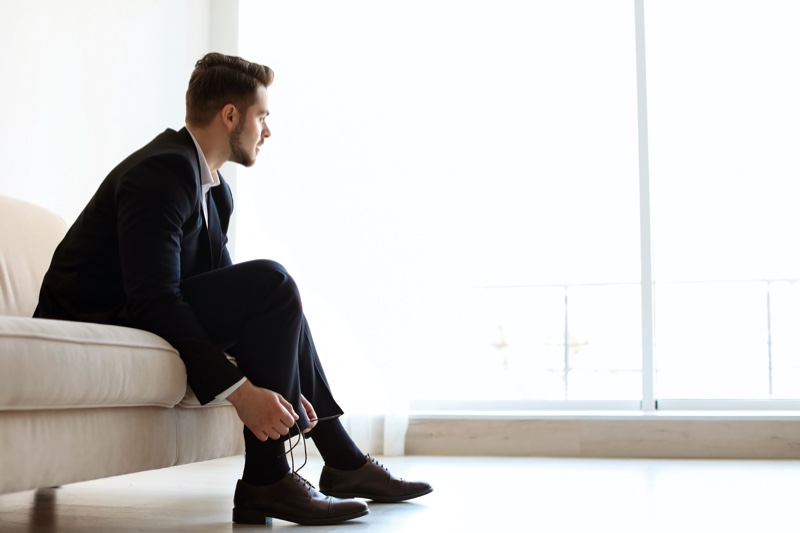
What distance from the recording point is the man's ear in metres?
2.11

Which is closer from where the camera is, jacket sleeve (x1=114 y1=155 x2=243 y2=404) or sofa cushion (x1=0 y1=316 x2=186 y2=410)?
sofa cushion (x1=0 y1=316 x2=186 y2=410)

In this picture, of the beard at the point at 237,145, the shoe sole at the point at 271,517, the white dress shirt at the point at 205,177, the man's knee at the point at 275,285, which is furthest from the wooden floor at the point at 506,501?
the beard at the point at 237,145

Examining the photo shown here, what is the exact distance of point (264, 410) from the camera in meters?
1.69

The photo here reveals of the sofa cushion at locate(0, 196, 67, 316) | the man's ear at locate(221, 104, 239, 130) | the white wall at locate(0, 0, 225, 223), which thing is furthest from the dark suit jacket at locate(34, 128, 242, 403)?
the white wall at locate(0, 0, 225, 223)

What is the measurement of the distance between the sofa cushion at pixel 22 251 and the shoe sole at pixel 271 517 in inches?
33.9

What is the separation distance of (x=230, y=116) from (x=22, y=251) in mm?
737

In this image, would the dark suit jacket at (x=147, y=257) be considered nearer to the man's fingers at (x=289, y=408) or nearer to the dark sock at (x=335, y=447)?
the man's fingers at (x=289, y=408)

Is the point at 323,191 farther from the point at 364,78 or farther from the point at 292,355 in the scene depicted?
the point at 292,355

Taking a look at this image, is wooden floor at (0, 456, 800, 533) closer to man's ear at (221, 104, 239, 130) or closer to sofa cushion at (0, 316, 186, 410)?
sofa cushion at (0, 316, 186, 410)

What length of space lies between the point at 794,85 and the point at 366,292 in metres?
2.28

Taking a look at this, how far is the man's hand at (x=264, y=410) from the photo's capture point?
169cm

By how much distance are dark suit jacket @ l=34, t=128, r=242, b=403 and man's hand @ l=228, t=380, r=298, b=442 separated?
0.04 metres

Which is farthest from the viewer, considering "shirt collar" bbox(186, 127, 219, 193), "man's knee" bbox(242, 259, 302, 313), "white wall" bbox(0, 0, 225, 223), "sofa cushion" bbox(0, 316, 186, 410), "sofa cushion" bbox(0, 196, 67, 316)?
"white wall" bbox(0, 0, 225, 223)

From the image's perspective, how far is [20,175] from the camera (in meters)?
2.99
